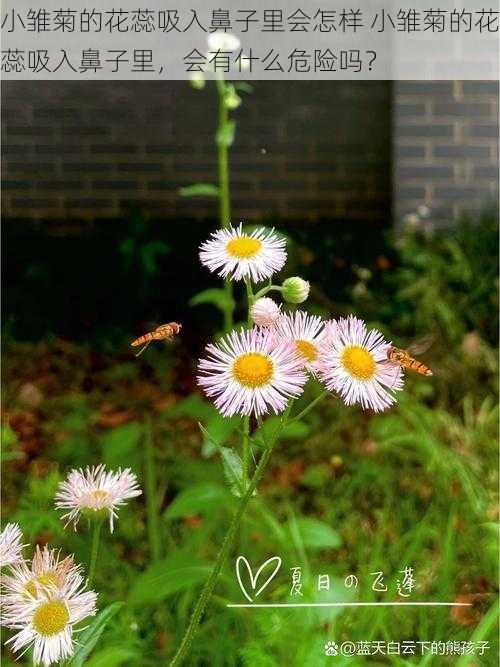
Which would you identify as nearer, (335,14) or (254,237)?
(254,237)

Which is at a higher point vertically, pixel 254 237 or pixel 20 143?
pixel 20 143

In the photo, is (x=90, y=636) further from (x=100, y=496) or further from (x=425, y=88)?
(x=425, y=88)

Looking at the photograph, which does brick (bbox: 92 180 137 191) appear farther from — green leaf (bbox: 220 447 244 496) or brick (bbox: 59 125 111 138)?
green leaf (bbox: 220 447 244 496)

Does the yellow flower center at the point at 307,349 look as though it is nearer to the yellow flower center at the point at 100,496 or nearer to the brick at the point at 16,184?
the yellow flower center at the point at 100,496

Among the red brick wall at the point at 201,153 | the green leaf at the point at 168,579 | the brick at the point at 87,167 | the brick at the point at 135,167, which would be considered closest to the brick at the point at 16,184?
the red brick wall at the point at 201,153

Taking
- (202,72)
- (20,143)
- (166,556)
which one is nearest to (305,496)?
(166,556)

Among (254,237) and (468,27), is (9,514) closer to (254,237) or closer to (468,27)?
(254,237)

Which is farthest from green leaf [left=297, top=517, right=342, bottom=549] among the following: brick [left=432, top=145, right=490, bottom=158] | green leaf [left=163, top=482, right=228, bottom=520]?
brick [left=432, top=145, right=490, bottom=158]

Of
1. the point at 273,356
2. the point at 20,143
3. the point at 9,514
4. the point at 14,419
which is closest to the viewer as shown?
the point at 273,356
